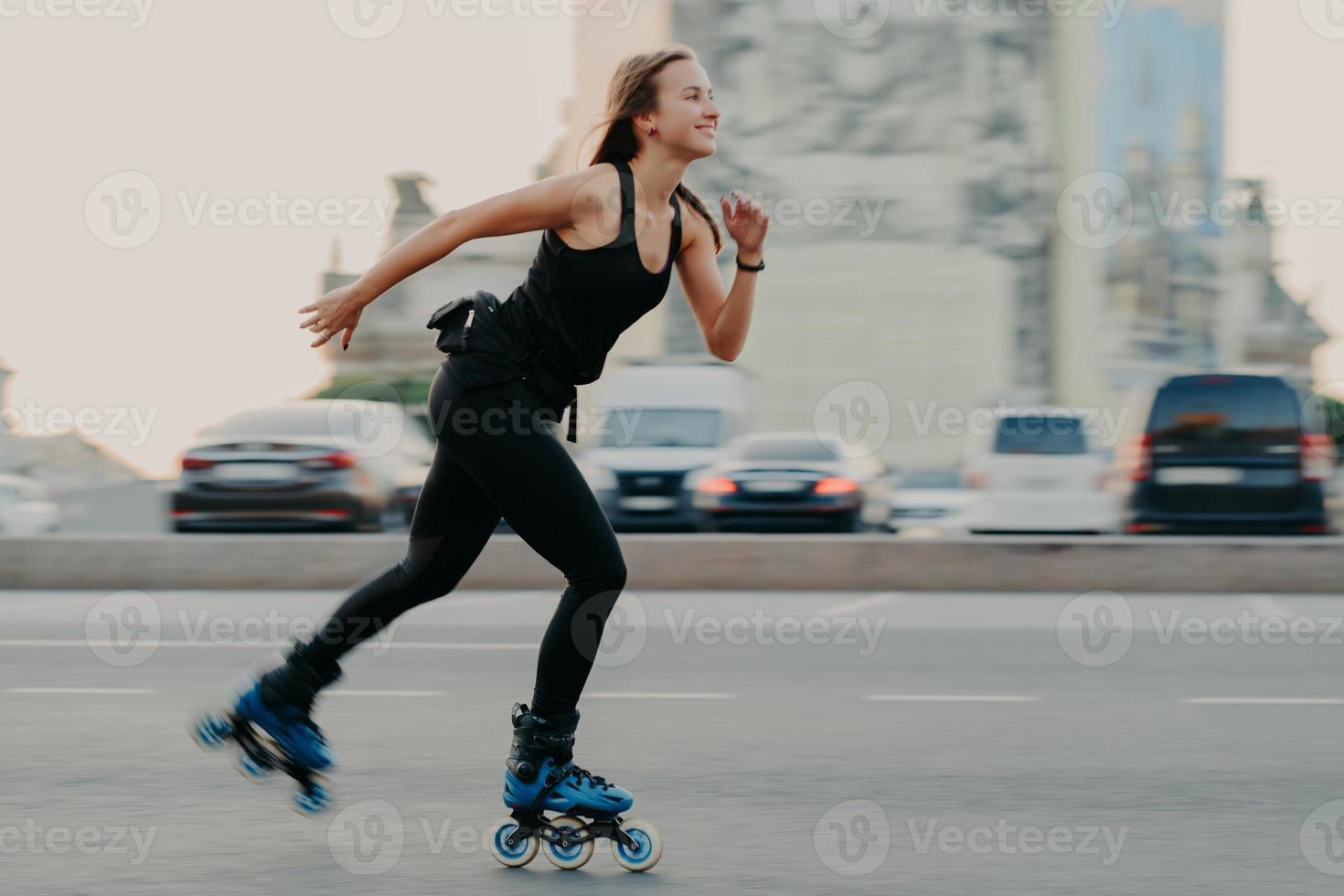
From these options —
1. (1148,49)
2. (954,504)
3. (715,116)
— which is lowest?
(954,504)

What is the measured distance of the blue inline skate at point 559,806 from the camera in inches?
149

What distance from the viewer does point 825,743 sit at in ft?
18.0

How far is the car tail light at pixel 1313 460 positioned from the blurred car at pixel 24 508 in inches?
660

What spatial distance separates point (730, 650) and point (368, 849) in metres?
4.32

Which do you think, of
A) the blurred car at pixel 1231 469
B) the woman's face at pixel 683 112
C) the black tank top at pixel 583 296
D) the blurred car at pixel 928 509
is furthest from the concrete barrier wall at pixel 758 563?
the woman's face at pixel 683 112

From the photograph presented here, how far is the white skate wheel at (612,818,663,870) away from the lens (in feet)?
12.5

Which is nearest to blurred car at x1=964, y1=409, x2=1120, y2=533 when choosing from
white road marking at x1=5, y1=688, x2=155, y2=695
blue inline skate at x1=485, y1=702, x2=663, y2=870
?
white road marking at x1=5, y1=688, x2=155, y2=695

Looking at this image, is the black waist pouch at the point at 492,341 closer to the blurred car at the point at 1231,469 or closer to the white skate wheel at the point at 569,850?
the white skate wheel at the point at 569,850

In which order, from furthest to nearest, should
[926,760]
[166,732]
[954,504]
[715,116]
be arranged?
1. [954,504]
2. [166,732]
3. [926,760]
4. [715,116]

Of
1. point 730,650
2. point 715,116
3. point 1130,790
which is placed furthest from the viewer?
point 730,650

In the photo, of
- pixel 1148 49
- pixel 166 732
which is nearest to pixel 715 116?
pixel 166 732

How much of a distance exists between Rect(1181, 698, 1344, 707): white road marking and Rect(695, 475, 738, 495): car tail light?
32.8 ft

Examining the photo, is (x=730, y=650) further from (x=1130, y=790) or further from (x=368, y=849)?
(x=368, y=849)

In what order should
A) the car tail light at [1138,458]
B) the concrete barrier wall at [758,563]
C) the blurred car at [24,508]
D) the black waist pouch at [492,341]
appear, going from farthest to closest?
1. the blurred car at [24,508]
2. the car tail light at [1138,458]
3. the concrete barrier wall at [758,563]
4. the black waist pouch at [492,341]
